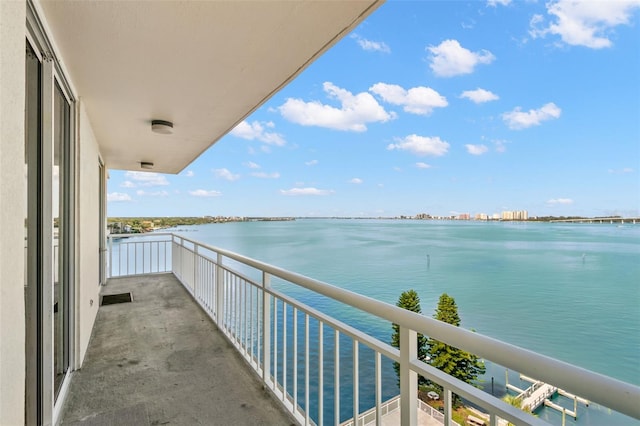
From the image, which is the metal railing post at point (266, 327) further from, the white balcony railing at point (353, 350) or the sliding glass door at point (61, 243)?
the sliding glass door at point (61, 243)

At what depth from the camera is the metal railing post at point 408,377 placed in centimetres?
107

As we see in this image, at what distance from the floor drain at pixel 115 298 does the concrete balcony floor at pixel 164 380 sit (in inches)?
31.5

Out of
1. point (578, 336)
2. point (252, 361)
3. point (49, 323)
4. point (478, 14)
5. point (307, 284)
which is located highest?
point (478, 14)

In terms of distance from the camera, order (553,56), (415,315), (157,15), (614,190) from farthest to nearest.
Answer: (553,56) → (614,190) → (157,15) → (415,315)

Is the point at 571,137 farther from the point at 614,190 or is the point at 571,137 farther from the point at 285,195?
the point at 285,195

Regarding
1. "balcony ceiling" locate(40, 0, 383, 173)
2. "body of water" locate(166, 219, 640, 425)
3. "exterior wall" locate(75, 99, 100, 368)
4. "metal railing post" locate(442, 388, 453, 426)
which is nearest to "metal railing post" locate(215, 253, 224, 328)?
"exterior wall" locate(75, 99, 100, 368)

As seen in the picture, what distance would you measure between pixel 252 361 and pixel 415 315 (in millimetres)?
2066

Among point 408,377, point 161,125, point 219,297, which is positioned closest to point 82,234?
point 161,125

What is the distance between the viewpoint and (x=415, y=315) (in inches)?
41.3

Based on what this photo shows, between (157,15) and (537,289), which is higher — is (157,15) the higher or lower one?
the higher one

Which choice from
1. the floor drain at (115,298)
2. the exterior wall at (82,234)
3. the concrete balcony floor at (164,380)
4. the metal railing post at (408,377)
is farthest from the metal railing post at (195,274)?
the metal railing post at (408,377)

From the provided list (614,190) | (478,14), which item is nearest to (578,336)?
(614,190)

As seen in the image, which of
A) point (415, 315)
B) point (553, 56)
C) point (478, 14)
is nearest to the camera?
point (415, 315)

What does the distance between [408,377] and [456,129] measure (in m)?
58.7
